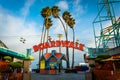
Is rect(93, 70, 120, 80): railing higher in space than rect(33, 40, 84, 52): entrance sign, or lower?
lower

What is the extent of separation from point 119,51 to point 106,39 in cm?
1340

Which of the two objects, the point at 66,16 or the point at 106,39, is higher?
the point at 66,16

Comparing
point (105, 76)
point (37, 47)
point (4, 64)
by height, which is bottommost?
point (105, 76)

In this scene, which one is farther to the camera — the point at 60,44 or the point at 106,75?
the point at 60,44

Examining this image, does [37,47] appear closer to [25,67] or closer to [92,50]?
[92,50]

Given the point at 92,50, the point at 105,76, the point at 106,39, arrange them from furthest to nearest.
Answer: the point at 92,50
the point at 106,39
the point at 105,76

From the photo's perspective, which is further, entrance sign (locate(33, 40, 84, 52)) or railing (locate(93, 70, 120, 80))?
entrance sign (locate(33, 40, 84, 52))

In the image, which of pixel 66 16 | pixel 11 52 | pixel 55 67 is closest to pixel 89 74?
pixel 11 52

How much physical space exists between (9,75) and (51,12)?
1691 inches

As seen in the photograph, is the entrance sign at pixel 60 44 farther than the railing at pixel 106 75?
Yes

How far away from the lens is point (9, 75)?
1716 cm

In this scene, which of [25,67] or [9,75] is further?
[25,67]

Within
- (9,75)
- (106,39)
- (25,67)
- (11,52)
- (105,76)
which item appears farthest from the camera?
(106,39)

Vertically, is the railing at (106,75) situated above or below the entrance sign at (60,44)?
below
